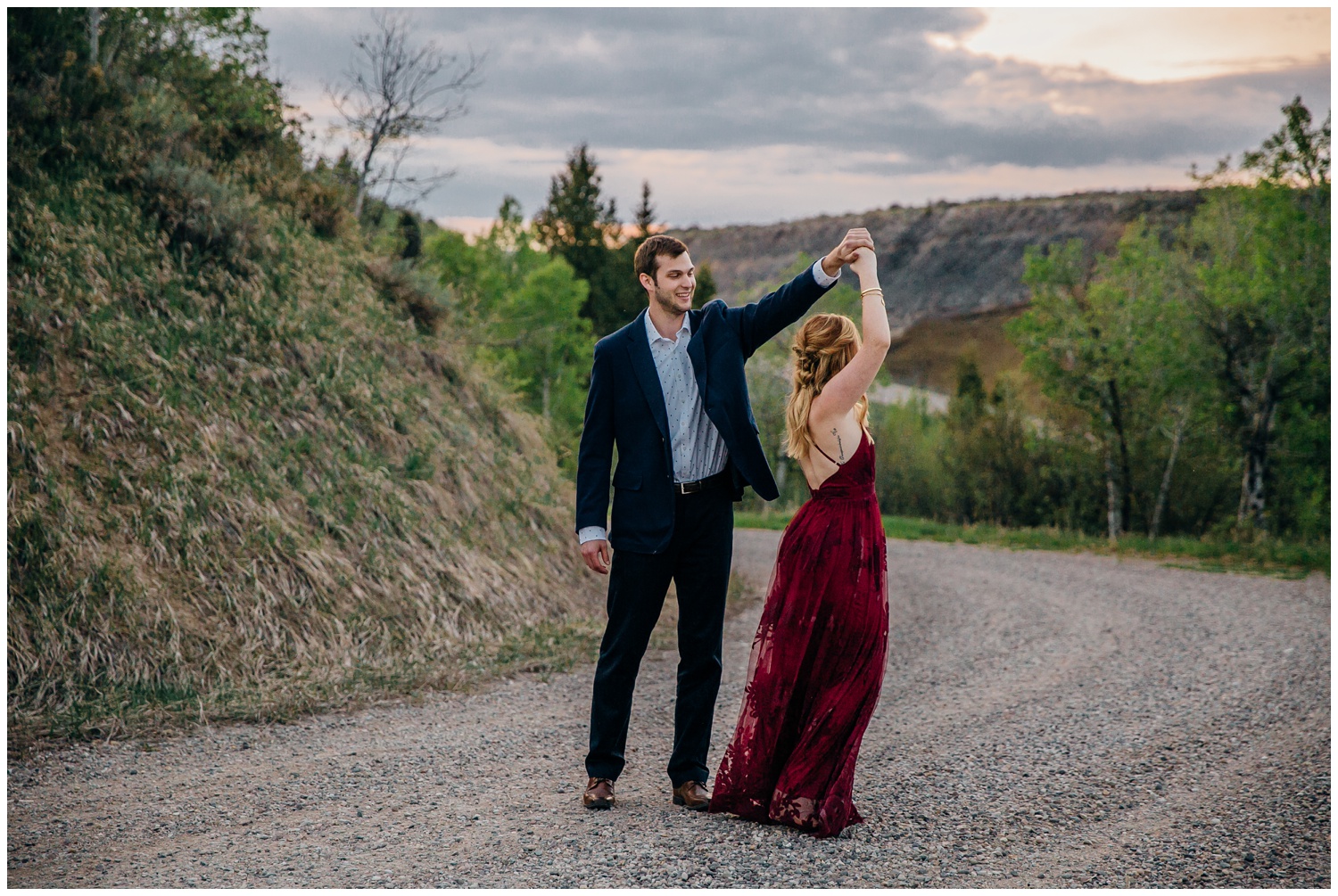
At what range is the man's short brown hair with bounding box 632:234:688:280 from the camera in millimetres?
4008

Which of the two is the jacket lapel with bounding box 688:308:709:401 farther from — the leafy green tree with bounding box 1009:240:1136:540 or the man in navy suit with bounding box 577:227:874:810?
the leafy green tree with bounding box 1009:240:1136:540

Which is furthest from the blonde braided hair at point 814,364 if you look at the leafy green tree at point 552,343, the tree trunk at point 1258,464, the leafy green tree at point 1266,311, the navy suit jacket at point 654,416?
the leafy green tree at point 552,343

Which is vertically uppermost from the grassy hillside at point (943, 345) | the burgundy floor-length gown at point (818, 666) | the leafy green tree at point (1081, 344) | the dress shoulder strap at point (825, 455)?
the grassy hillside at point (943, 345)

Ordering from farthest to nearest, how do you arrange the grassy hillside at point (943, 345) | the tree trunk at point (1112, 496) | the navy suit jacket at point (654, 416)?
the grassy hillside at point (943, 345)
the tree trunk at point (1112, 496)
the navy suit jacket at point (654, 416)

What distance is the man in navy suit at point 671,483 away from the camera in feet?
13.1

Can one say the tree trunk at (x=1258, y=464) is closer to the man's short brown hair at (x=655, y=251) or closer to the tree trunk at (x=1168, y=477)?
the tree trunk at (x=1168, y=477)

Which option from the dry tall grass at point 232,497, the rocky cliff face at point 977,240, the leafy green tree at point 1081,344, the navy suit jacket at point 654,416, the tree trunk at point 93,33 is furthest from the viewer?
the rocky cliff face at point 977,240

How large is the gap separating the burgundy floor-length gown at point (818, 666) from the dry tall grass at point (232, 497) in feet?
9.89

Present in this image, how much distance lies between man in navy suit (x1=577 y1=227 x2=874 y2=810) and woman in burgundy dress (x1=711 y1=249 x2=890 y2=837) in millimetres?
181

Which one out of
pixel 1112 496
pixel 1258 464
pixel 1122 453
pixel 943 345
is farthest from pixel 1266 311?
pixel 943 345

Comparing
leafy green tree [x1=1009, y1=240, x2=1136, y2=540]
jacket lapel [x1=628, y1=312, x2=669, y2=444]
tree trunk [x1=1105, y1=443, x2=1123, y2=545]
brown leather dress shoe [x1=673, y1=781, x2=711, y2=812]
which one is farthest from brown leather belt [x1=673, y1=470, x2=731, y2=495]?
tree trunk [x1=1105, y1=443, x2=1123, y2=545]

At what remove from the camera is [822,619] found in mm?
3924

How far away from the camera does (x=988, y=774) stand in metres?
4.64

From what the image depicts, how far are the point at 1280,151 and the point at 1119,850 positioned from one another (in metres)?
16.8
